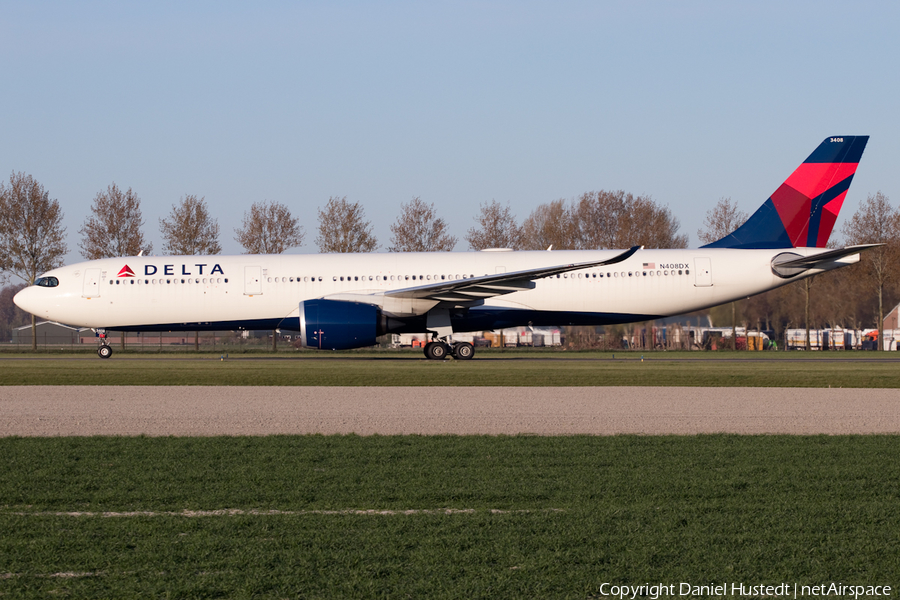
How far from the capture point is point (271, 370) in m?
19.1

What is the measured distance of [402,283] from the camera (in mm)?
24953

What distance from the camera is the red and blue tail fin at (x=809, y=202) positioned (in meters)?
26.4

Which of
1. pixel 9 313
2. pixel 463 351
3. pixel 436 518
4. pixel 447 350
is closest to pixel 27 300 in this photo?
pixel 447 350

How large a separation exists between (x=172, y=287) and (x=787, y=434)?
20.3 metres

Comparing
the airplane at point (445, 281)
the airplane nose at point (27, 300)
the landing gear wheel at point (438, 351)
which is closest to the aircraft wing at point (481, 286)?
the airplane at point (445, 281)

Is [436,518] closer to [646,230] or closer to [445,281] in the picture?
[445,281]

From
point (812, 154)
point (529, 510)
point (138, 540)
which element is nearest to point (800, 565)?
point (529, 510)

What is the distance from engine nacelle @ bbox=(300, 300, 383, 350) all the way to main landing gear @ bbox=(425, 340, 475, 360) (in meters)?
2.42

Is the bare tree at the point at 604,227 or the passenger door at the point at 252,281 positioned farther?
the bare tree at the point at 604,227

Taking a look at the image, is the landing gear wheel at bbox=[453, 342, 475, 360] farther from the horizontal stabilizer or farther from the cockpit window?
the cockpit window

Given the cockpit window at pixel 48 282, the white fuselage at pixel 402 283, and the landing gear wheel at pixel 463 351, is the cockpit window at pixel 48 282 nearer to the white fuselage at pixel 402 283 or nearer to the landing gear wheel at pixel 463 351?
the white fuselage at pixel 402 283

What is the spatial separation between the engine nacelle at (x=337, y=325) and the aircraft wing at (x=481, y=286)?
3.88 feet

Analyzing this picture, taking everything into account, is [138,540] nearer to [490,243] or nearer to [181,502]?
[181,502]

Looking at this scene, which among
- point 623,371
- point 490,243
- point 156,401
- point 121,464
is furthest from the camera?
point 490,243
